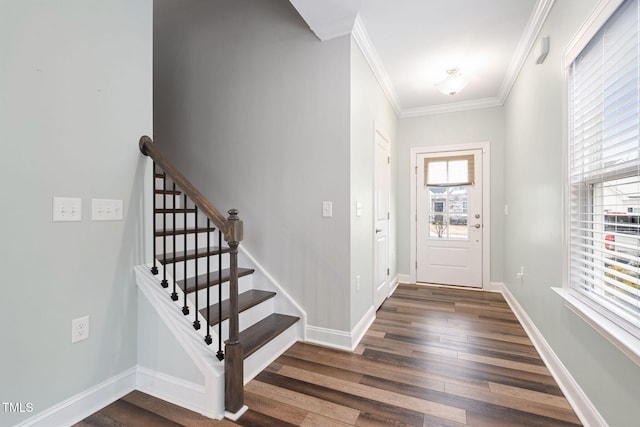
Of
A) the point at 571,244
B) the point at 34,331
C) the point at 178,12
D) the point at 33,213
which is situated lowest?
the point at 34,331

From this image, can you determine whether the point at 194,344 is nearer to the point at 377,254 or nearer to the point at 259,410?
the point at 259,410

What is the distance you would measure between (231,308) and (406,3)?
8.21 feet

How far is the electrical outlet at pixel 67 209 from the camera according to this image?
1.54 m

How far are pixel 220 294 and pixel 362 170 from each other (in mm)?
1656

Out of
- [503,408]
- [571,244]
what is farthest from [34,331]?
[571,244]

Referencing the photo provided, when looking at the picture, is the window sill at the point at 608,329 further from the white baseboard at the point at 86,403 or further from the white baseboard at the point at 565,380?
the white baseboard at the point at 86,403

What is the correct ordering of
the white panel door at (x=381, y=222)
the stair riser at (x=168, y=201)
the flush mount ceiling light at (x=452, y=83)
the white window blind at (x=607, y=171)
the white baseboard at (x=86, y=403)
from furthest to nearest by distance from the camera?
the white panel door at (x=381, y=222)
the flush mount ceiling light at (x=452, y=83)
the stair riser at (x=168, y=201)
the white baseboard at (x=86, y=403)
the white window blind at (x=607, y=171)

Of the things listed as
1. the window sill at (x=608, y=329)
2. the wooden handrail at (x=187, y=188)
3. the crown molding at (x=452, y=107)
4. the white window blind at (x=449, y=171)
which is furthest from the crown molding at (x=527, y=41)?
the wooden handrail at (x=187, y=188)

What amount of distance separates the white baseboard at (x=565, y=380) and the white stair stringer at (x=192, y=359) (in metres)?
1.93

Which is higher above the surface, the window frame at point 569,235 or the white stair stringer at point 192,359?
the window frame at point 569,235

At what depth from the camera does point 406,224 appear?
4.70m

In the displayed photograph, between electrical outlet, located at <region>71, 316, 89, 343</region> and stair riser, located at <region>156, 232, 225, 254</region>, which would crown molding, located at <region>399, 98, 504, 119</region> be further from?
electrical outlet, located at <region>71, 316, 89, 343</region>

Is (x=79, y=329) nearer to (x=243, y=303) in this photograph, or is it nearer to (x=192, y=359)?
(x=192, y=359)

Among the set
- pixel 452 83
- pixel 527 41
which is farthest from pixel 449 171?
pixel 527 41
